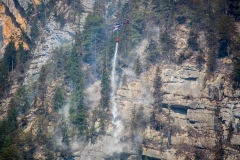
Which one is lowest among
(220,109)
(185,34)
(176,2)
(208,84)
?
(220,109)

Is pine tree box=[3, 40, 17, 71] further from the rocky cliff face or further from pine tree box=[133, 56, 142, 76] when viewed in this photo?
pine tree box=[133, 56, 142, 76]

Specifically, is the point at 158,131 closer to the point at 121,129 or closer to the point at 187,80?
the point at 121,129

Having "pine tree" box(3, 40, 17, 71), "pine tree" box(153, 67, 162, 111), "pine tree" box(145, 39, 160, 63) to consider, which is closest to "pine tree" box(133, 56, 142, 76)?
"pine tree" box(145, 39, 160, 63)

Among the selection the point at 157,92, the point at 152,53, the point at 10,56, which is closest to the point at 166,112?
the point at 157,92

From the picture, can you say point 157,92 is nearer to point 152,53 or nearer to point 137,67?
point 137,67

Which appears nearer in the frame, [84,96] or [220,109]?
[220,109]

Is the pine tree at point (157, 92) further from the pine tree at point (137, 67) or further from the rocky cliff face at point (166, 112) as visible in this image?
the pine tree at point (137, 67)

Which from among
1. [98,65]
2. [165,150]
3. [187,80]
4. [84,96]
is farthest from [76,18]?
[165,150]

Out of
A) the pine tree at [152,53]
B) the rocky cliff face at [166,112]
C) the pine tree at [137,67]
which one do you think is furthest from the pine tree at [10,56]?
the pine tree at [152,53]
